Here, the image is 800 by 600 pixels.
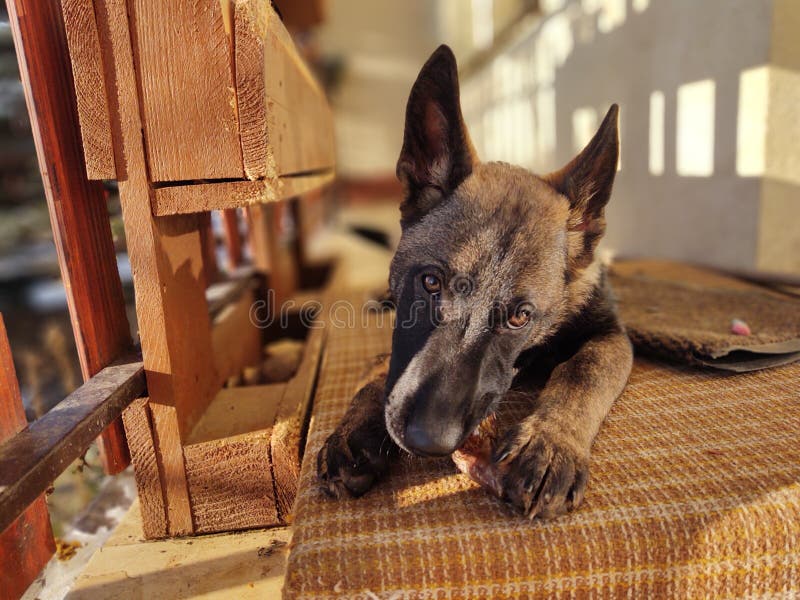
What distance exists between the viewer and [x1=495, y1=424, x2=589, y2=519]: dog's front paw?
1.28m

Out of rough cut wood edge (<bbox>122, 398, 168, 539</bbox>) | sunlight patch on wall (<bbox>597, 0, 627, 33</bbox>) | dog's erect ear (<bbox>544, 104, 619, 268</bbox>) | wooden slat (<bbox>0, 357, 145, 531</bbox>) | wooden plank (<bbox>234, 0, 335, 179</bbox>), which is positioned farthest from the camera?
sunlight patch on wall (<bbox>597, 0, 627, 33</bbox>)

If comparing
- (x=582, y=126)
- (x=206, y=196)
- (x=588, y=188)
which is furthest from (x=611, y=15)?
(x=206, y=196)

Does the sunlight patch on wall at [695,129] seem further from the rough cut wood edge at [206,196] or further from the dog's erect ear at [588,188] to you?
the rough cut wood edge at [206,196]

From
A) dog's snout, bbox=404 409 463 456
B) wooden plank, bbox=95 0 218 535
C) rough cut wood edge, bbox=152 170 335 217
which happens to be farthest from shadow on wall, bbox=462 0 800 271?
wooden plank, bbox=95 0 218 535

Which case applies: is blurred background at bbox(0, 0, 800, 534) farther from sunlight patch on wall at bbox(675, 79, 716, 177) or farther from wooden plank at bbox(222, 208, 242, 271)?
wooden plank at bbox(222, 208, 242, 271)

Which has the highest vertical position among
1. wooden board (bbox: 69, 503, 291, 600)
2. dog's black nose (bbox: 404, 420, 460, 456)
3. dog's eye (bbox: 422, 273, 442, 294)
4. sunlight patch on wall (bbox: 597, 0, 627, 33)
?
sunlight patch on wall (bbox: 597, 0, 627, 33)

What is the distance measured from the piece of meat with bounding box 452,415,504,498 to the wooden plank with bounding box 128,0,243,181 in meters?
1.00

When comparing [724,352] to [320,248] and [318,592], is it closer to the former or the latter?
[318,592]

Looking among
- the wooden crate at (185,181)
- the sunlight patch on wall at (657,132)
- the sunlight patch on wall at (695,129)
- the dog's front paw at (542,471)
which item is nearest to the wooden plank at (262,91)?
the wooden crate at (185,181)

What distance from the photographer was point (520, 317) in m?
1.66

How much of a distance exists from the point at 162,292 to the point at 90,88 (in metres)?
0.59

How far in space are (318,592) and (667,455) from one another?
97cm

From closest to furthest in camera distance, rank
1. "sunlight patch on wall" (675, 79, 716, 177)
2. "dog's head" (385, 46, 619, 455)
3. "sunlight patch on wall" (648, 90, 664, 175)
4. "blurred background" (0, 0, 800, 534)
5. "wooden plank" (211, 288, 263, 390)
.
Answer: "dog's head" (385, 46, 619, 455) → "wooden plank" (211, 288, 263, 390) → "blurred background" (0, 0, 800, 534) → "sunlight patch on wall" (675, 79, 716, 177) → "sunlight patch on wall" (648, 90, 664, 175)

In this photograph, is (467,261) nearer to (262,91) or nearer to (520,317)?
(520,317)
